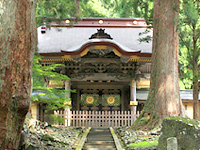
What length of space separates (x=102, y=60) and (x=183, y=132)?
30.5ft

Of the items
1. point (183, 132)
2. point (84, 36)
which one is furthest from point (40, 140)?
point (84, 36)

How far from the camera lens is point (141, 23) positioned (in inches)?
802

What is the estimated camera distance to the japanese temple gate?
13484 mm

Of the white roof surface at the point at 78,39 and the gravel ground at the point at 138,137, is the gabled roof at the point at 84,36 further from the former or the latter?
the gravel ground at the point at 138,137

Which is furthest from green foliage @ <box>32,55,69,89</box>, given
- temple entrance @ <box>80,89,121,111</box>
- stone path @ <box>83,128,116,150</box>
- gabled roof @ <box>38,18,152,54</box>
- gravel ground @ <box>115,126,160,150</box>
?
temple entrance @ <box>80,89,121,111</box>

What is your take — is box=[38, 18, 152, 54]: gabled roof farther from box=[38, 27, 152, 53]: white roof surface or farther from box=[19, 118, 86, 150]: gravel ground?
box=[19, 118, 86, 150]: gravel ground

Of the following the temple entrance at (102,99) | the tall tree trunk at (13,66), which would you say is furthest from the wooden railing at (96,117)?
the tall tree trunk at (13,66)

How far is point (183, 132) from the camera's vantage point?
575cm

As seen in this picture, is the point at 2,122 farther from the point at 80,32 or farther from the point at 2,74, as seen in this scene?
the point at 80,32

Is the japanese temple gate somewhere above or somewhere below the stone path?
above

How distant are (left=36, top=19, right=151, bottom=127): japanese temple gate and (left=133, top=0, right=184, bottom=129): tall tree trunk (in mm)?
2899

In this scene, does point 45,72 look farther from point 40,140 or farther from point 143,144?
point 143,144

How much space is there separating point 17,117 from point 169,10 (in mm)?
8028

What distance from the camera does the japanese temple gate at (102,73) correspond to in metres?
13.5
